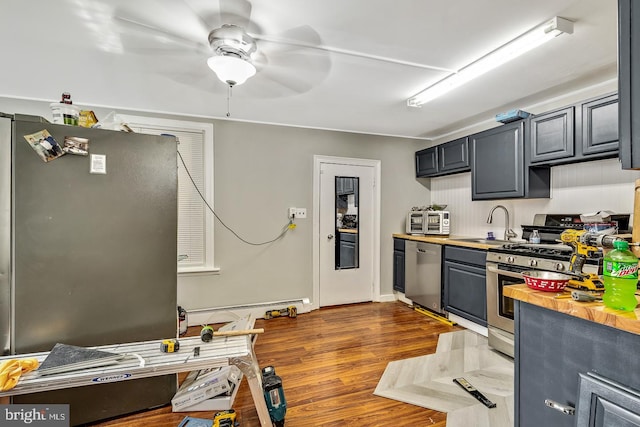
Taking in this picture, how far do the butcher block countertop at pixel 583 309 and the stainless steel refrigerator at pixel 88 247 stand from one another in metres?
2.04

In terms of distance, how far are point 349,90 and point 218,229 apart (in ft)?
7.10

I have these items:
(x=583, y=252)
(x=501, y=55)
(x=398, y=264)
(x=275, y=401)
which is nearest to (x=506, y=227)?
(x=398, y=264)

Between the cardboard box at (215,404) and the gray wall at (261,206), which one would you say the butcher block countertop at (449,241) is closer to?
the gray wall at (261,206)

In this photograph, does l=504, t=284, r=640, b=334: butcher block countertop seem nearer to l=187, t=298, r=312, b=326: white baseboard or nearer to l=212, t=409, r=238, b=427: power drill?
l=212, t=409, r=238, b=427: power drill

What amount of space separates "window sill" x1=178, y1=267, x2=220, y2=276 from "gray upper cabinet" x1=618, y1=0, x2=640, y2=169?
3.58 m

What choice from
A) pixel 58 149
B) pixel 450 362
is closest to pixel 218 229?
pixel 58 149

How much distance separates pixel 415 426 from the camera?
1.93 meters

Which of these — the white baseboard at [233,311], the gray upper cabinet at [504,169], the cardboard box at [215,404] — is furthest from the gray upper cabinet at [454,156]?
the cardboard box at [215,404]

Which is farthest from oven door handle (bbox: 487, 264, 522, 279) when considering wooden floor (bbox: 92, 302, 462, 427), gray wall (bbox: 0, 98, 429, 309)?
gray wall (bbox: 0, 98, 429, 309)

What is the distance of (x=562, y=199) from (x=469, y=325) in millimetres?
1595

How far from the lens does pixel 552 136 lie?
282 centimetres

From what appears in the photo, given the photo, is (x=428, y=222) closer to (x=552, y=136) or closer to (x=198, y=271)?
(x=552, y=136)

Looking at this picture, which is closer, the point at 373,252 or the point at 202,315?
the point at 202,315

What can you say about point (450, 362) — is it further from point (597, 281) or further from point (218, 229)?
point (218, 229)
